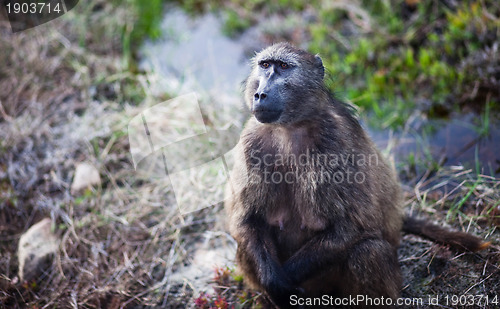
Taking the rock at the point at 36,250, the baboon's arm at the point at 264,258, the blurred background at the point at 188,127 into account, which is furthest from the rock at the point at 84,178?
the baboon's arm at the point at 264,258

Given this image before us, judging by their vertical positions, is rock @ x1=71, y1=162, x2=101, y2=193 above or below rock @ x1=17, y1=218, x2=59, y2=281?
above

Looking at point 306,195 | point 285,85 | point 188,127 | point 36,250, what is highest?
point 285,85

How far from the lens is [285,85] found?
273cm

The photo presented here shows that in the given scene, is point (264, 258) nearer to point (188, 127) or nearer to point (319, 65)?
point (319, 65)

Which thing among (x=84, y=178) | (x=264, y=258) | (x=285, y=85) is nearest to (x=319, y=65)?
→ (x=285, y=85)

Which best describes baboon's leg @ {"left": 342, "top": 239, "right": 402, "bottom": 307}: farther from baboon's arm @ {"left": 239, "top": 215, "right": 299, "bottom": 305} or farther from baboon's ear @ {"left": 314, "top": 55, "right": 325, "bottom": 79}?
baboon's ear @ {"left": 314, "top": 55, "right": 325, "bottom": 79}

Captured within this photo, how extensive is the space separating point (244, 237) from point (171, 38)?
4.10 m

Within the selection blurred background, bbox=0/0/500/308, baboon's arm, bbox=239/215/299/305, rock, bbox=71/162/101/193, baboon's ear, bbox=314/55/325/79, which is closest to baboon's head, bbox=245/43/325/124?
baboon's ear, bbox=314/55/325/79

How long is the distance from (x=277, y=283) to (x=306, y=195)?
1.77 feet

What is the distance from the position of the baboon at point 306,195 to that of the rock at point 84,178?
1.73 m

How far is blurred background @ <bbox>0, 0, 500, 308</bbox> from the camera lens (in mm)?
3406

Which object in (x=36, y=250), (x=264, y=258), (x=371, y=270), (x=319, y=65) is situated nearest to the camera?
(x=371, y=270)

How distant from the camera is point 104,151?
445 centimetres

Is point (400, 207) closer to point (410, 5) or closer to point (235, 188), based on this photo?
point (235, 188)
